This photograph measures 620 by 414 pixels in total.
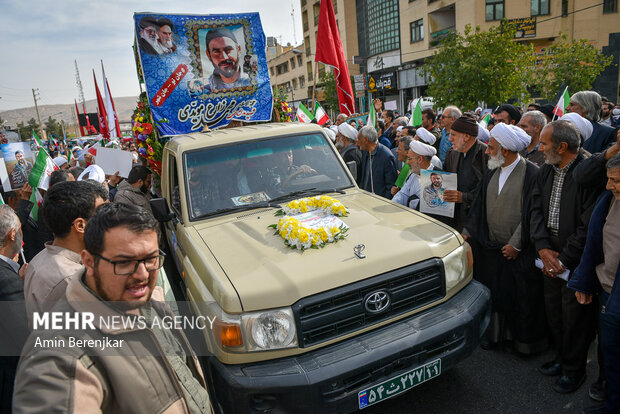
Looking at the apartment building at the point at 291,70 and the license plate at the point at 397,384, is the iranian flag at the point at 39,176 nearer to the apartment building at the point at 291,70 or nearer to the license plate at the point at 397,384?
the license plate at the point at 397,384

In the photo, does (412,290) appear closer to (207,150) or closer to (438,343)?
(438,343)

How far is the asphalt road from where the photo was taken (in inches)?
121

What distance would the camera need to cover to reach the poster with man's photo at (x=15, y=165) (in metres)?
5.63

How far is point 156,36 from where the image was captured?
18.8ft

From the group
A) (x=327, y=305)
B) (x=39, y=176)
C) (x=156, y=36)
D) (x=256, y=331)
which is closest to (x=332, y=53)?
(x=156, y=36)

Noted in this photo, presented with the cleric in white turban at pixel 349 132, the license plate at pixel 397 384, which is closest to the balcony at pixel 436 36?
the cleric in white turban at pixel 349 132

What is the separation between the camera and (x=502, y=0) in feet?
92.4

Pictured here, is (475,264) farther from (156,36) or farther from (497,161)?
(156,36)

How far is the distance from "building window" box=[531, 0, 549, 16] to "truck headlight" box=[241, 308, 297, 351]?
33.5 metres

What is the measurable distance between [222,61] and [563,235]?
5.03m

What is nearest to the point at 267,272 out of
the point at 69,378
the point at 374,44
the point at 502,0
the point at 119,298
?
the point at 119,298

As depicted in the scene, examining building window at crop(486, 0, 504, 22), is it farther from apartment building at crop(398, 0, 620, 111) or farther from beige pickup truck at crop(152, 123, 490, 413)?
beige pickup truck at crop(152, 123, 490, 413)

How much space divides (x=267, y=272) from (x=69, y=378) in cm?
149

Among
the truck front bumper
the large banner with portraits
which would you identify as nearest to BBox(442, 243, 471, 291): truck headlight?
the truck front bumper
